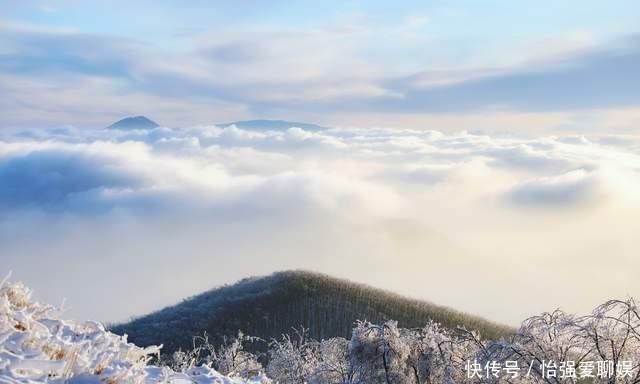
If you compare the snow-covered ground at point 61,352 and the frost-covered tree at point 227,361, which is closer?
the snow-covered ground at point 61,352

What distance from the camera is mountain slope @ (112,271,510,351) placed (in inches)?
2995

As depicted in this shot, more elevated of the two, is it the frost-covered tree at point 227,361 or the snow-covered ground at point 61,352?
the snow-covered ground at point 61,352

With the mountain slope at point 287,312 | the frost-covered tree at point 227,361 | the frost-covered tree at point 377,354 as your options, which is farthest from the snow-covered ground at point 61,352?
the mountain slope at point 287,312

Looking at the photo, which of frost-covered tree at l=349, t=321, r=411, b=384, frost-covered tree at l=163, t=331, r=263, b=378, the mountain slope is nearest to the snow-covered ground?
frost-covered tree at l=163, t=331, r=263, b=378

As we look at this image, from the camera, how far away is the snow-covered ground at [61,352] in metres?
7.02

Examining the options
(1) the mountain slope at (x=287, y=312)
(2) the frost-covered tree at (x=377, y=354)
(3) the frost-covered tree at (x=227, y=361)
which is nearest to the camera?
(2) the frost-covered tree at (x=377, y=354)

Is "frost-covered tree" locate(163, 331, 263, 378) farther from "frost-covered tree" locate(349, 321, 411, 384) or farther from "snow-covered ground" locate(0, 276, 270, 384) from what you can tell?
"frost-covered tree" locate(349, 321, 411, 384)

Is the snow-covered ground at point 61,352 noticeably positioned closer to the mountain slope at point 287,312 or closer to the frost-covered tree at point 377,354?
the frost-covered tree at point 377,354

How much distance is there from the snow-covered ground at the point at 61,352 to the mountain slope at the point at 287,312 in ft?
211

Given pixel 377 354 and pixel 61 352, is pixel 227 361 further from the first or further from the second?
pixel 61 352

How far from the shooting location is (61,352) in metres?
7.62

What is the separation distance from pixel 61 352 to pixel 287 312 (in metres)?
74.9

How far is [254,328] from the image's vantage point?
255ft

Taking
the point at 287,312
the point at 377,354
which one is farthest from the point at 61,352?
the point at 287,312
